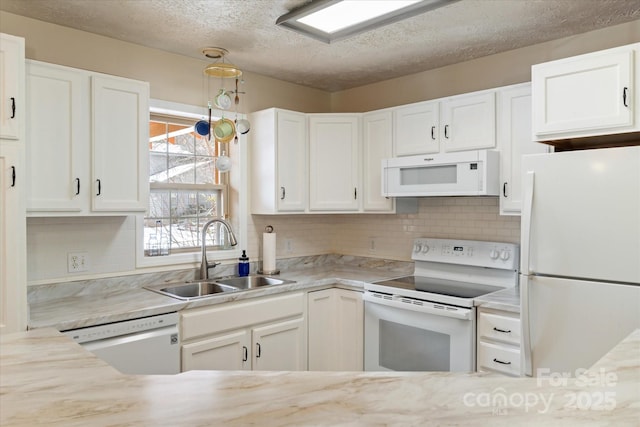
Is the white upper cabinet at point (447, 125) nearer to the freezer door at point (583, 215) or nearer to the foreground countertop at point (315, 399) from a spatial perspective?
the freezer door at point (583, 215)

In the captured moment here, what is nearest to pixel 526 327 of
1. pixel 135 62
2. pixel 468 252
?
pixel 468 252

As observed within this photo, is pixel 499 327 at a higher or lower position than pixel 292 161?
lower

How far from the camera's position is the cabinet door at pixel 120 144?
2553 mm

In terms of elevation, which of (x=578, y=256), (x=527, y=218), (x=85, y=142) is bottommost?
(x=578, y=256)

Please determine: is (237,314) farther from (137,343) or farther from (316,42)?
(316,42)

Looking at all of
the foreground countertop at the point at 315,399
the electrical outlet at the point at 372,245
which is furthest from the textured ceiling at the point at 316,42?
the foreground countertop at the point at 315,399

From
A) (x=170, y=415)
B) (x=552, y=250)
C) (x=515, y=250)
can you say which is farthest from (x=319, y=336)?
(x=170, y=415)

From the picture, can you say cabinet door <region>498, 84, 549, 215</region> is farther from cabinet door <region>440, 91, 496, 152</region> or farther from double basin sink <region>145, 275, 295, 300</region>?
double basin sink <region>145, 275, 295, 300</region>

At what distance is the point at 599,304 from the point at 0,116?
2.88 m

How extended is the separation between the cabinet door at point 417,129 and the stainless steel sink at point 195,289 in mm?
1591

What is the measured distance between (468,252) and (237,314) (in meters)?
1.66

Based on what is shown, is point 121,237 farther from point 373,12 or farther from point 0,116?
point 373,12

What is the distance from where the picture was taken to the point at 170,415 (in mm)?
853

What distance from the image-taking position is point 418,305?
9.53 feet
